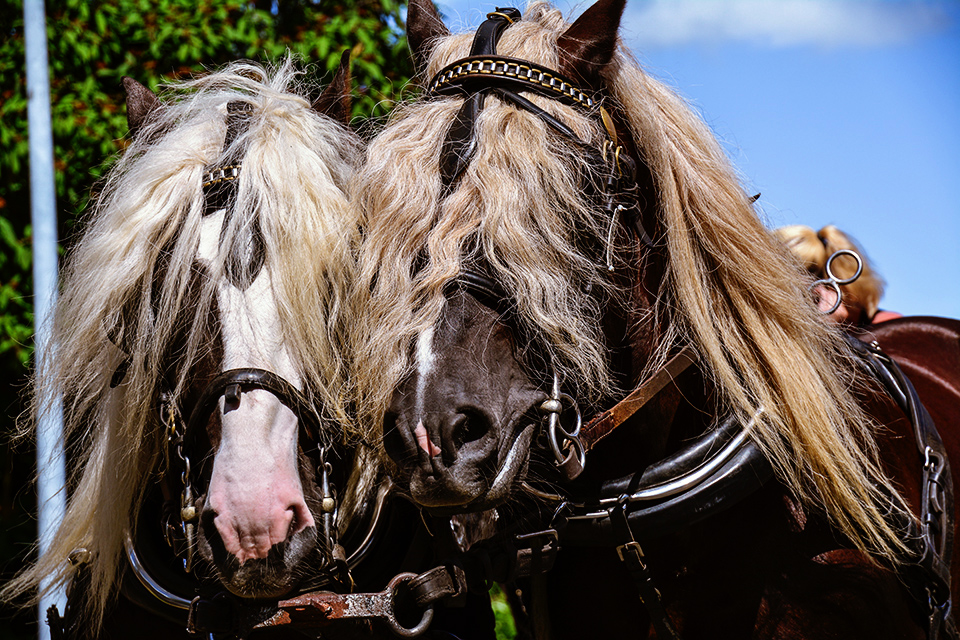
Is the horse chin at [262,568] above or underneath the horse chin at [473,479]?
underneath

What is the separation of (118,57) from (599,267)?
2.94 m

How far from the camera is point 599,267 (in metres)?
1.32

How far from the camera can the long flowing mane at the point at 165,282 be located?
146 centimetres

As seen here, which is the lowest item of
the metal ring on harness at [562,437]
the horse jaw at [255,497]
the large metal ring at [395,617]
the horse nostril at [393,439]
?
the large metal ring at [395,617]

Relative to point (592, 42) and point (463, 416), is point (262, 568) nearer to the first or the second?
point (463, 416)

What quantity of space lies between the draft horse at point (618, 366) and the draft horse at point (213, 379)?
154 mm

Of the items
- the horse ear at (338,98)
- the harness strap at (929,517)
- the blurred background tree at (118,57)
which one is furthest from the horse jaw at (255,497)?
the blurred background tree at (118,57)

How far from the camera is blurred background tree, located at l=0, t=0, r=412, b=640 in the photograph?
3.29 metres

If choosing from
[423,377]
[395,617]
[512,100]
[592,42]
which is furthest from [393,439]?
[592,42]

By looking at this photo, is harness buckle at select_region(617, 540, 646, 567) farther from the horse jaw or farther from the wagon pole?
the wagon pole

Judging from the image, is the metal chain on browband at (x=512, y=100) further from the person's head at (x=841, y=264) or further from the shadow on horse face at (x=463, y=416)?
the person's head at (x=841, y=264)

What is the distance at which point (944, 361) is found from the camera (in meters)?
2.41

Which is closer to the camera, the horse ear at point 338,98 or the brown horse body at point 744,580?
the brown horse body at point 744,580

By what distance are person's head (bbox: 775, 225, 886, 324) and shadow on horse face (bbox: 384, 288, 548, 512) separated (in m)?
1.83
